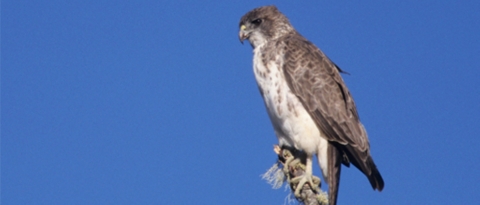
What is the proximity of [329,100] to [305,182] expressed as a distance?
917mm

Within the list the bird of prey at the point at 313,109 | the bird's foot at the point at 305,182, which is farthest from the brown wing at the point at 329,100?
the bird's foot at the point at 305,182

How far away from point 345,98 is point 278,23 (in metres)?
1.12

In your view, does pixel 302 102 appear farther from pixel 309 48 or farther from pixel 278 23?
pixel 278 23

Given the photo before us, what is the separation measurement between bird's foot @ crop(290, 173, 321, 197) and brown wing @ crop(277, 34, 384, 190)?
41cm

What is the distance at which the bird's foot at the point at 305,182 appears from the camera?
18.7 feet

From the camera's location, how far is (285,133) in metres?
6.32

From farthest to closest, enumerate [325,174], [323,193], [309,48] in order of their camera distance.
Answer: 1. [309,48]
2. [325,174]
3. [323,193]

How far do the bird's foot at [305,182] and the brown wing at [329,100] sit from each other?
411mm

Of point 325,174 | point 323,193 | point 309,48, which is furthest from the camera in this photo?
point 309,48

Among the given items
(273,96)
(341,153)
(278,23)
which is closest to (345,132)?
(341,153)

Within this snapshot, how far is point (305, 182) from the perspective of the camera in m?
5.72

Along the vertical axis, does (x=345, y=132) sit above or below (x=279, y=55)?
below

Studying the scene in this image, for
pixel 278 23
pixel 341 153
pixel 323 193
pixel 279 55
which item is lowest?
pixel 323 193

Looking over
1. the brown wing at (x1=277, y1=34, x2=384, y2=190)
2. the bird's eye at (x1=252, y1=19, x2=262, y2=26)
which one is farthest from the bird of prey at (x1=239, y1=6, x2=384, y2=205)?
the bird's eye at (x1=252, y1=19, x2=262, y2=26)
